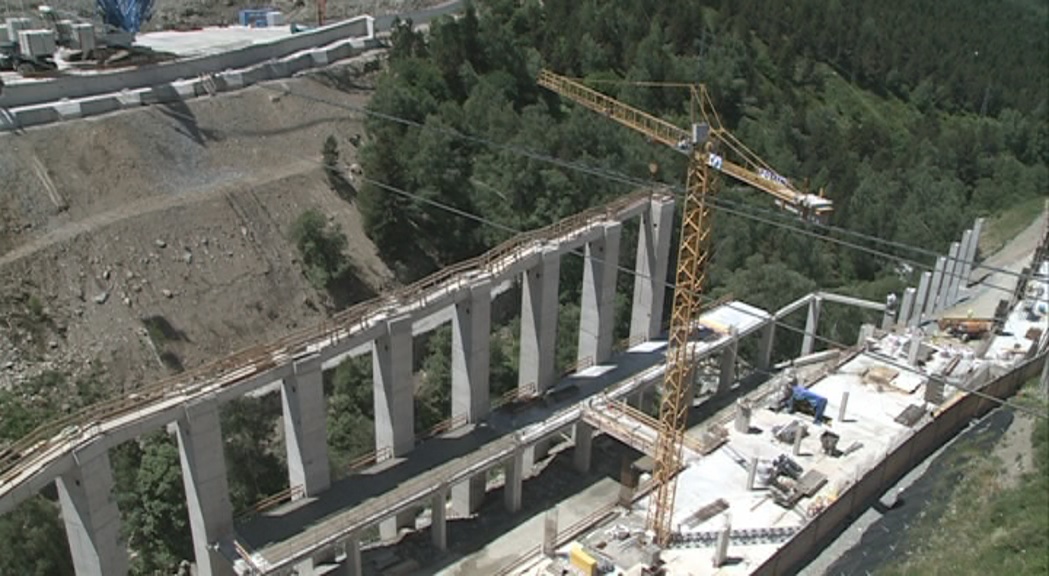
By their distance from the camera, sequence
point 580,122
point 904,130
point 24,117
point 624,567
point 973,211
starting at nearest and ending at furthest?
point 624,567, point 24,117, point 580,122, point 973,211, point 904,130

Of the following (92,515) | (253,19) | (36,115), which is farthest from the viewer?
(253,19)

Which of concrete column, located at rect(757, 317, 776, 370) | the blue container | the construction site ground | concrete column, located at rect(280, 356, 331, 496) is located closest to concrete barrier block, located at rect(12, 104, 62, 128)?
the construction site ground

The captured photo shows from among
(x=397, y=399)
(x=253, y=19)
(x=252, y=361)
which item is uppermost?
(x=253, y=19)

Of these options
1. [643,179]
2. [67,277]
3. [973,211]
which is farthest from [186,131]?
[973,211]

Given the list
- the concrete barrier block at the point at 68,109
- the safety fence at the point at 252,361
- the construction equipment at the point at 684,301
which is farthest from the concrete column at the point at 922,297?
the concrete barrier block at the point at 68,109

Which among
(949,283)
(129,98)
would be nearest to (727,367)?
(949,283)

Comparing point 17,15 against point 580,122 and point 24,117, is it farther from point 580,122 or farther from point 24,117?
point 580,122

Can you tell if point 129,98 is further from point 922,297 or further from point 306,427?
point 922,297

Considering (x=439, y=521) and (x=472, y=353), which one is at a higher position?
(x=472, y=353)
